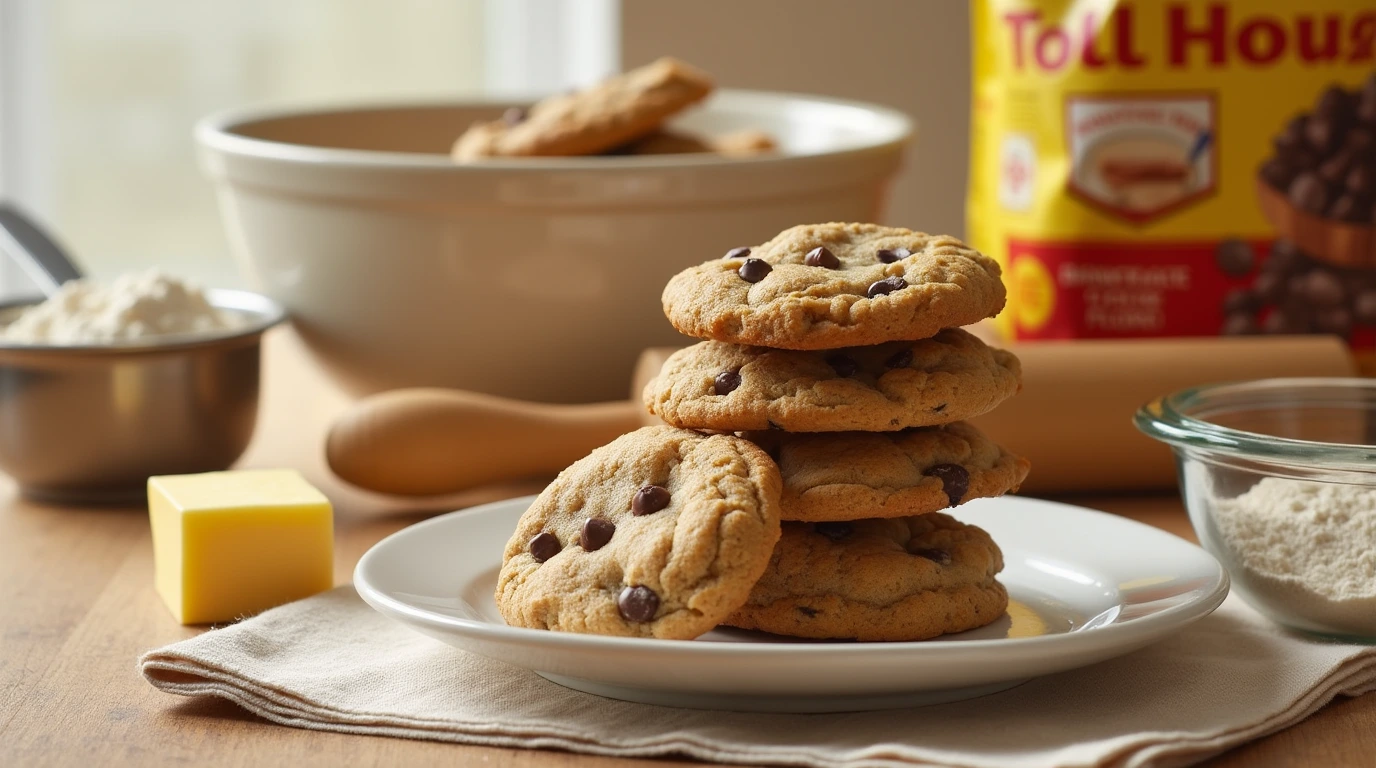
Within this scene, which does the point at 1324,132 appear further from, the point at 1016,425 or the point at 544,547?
the point at 544,547

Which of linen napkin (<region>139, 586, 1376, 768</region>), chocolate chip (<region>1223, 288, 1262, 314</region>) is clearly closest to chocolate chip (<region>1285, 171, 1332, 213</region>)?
chocolate chip (<region>1223, 288, 1262, 314</region>)

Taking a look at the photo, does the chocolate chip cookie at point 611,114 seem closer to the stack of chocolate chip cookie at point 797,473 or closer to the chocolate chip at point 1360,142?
the stack of chocolate chip cookie at point 797,473

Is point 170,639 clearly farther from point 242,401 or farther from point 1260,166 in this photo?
point 1260,166

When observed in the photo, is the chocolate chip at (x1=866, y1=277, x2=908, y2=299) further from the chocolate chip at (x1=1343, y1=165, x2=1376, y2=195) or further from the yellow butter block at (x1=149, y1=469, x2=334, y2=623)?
the chocolate chip at (x1=1343, y1=165, x2=1376, y2=195)

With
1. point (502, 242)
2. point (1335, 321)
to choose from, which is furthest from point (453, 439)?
point (1335, 321)

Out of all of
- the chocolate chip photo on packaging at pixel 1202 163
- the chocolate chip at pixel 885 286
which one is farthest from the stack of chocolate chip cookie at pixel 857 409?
the chocolate chip photo on packaging at pixel 1202 163

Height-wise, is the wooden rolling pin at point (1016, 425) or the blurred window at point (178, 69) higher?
the blurred window at point (178, 69)

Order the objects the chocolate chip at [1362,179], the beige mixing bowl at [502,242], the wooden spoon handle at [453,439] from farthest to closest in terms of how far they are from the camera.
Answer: the chocolate chip at [1362,179], the beige mixing bowl at [502,242], the wooden spoon handle at [453,439]
